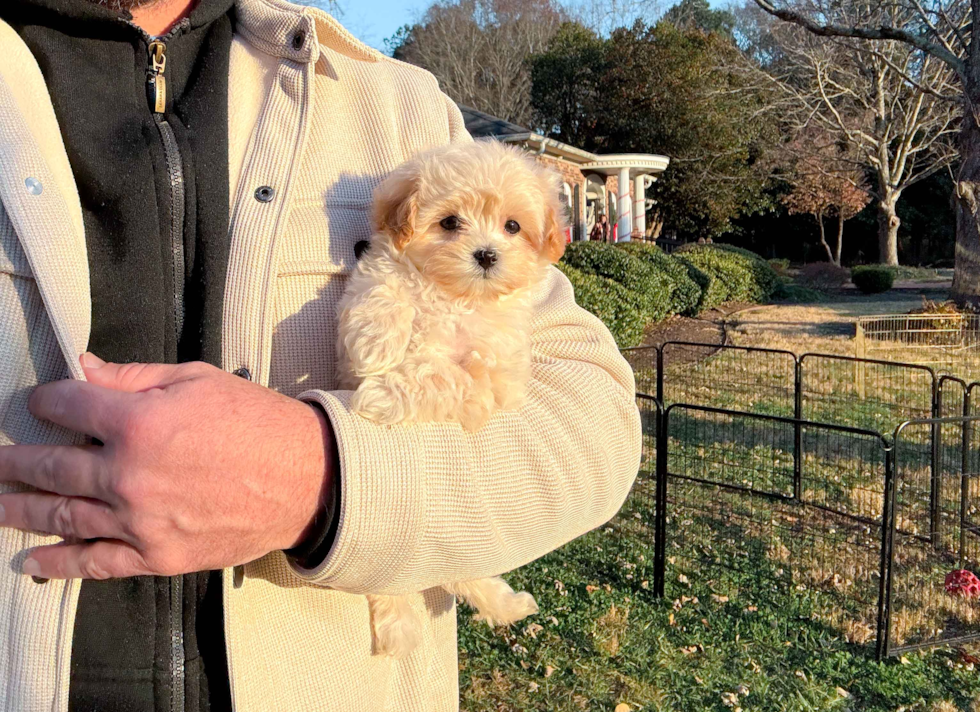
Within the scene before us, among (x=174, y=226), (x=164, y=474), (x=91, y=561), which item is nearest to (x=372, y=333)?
(x=174, y=226)

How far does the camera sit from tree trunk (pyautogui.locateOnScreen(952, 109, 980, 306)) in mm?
16797

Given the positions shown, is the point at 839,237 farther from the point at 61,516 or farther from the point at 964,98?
the point at 61,516

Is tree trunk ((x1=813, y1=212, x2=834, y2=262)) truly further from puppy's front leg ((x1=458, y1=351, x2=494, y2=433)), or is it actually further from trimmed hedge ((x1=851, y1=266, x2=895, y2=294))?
puppy's front leg ((x1=458, y1=351, x2=494, y2=433))

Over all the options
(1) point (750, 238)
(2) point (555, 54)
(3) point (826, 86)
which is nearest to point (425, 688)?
(3) point (826, 86)

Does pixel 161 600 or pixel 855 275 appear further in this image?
pixel 855 275

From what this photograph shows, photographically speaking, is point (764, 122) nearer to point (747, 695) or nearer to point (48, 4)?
point (747, 695)

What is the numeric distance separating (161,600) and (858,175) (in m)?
40.5

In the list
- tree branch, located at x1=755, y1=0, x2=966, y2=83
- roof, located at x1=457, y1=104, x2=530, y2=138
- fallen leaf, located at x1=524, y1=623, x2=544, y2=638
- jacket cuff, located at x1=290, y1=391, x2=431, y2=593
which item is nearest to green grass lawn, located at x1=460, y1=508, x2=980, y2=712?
fallen leaf, located at x1=524, y1=623, x2=544, y2=638

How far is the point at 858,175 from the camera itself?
37000mm

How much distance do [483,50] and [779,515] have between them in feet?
125

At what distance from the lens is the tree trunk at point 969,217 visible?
16.8 m

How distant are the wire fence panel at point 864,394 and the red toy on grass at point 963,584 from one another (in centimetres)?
361

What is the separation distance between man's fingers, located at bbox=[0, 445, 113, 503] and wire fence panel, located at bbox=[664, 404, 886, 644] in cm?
442

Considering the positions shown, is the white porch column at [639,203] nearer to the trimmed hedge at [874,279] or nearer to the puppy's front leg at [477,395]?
the trimmed hedge at [874,279]
